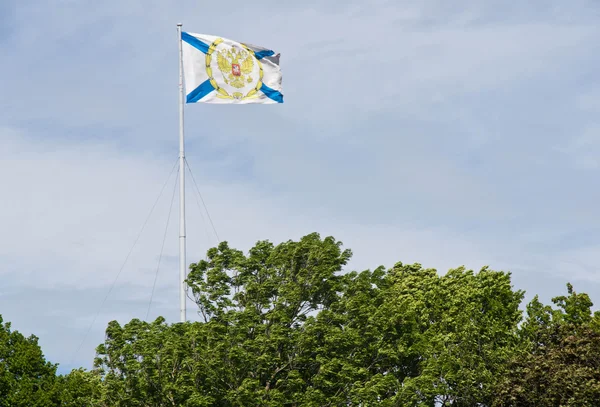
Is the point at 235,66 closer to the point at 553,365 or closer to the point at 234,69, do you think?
the point at 234,69

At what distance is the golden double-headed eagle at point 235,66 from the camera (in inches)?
1795

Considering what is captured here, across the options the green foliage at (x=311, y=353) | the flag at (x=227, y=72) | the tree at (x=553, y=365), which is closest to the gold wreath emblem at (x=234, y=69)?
the flag at (x=227, y=72)

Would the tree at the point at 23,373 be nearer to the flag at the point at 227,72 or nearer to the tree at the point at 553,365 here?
the flag at the point at 227,72

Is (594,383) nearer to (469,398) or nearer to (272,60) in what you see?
(469,398)

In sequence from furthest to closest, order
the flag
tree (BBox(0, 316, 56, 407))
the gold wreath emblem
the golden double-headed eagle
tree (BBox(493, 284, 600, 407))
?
the golden double-headed eagle < the gold wreath emblem < the flag < tree (BBox(493, 284, 600, 407)) < tree (BBox(0, 316, 56, 407))

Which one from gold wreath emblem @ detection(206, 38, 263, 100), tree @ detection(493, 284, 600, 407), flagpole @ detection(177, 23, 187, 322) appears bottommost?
tree @ detection(493, 284, 600, 407)

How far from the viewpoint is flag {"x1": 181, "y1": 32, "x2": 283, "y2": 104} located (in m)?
45.0

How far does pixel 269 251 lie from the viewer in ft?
142

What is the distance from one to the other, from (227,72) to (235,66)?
50cm

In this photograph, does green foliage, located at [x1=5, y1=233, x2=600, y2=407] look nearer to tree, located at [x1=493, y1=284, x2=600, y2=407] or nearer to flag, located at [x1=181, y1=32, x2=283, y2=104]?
tree, located at [x1=493, y1=284, x2=600, y2=407]

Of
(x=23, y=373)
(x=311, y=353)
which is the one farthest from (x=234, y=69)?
(x=23, y=373)

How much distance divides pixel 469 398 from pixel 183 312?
12965mm

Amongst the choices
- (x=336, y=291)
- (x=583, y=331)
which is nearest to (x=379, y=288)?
(x=336, y=291)

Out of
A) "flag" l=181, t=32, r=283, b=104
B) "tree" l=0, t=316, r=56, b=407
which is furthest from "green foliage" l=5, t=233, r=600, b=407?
"flag" l=181, t=32, r=283, b=104
